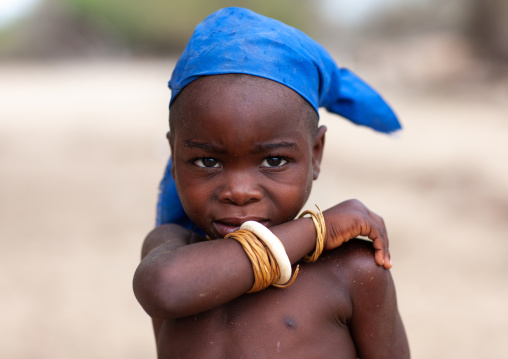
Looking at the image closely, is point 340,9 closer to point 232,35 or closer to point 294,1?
point 294,1

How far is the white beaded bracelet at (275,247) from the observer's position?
1.60 m

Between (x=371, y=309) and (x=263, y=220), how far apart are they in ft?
1.43

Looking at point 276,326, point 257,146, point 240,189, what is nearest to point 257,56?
point 257,146

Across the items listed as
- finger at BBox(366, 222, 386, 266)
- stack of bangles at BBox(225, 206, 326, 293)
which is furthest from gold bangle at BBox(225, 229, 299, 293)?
finger at BBox(366, 222, 386, 266)

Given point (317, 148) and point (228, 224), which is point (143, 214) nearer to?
point (317, 148)

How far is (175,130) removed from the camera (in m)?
1.85

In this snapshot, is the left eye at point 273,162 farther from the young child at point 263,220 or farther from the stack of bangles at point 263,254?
the stack of bangles at point 263,254

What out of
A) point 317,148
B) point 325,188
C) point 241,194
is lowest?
point 241,194

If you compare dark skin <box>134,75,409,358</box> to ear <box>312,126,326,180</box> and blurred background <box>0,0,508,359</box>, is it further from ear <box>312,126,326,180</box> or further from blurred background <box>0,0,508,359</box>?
blurred background <box>0,0,508,359</box>

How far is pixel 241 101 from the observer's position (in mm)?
1700

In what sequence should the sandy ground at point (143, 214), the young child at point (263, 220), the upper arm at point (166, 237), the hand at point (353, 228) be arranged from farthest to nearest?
the sandy ground at point (143, 214), the upper arm at point (166, 237), the hand at point (353, 228), the young child at point (263, 220)

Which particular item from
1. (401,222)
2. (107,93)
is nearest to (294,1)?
(107,93)

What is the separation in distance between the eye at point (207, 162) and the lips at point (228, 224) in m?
0.16

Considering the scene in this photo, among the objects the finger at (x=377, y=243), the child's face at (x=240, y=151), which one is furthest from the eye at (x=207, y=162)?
the finger at (x=377, y=243)
